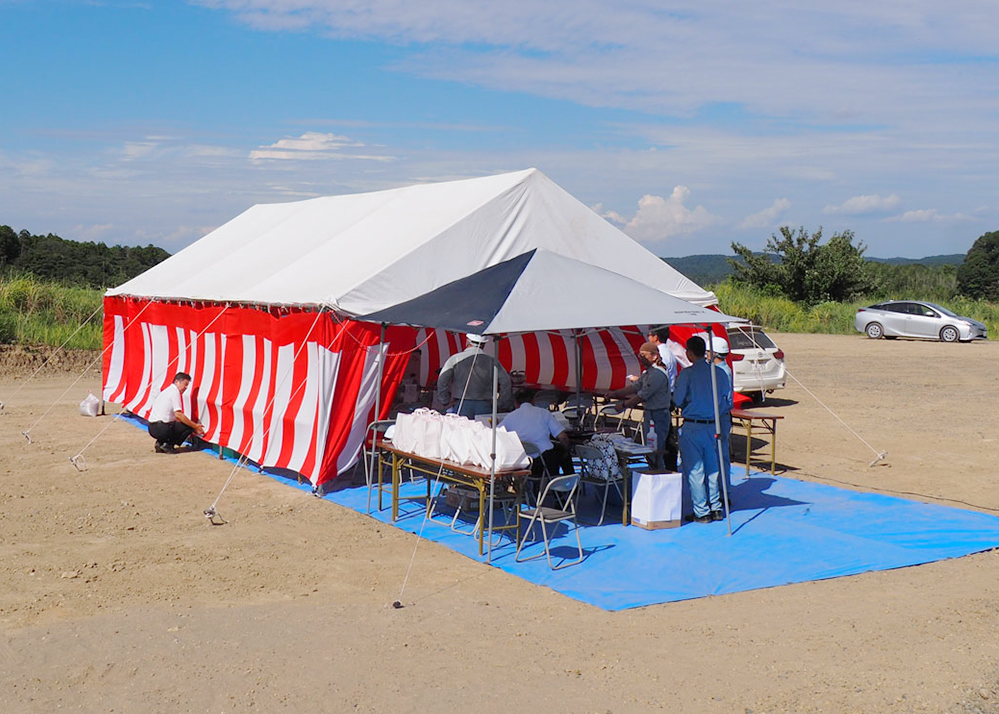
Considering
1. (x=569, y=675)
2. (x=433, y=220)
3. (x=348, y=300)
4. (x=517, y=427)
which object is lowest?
(x=569, y=675)

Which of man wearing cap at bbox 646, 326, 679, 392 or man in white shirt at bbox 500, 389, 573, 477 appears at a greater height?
man wearing cap at bbox 646, 326, 679, 392

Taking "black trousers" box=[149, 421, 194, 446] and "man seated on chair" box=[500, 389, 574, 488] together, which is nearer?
"man seated on chair" box=[500, 389, 574, 488]

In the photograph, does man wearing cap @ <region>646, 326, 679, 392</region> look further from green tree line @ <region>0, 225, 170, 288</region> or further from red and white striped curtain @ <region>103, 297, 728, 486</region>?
green tree line @ <region>0, 225, 170, 288</region>

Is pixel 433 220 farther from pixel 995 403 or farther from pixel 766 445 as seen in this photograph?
pixel 995 403

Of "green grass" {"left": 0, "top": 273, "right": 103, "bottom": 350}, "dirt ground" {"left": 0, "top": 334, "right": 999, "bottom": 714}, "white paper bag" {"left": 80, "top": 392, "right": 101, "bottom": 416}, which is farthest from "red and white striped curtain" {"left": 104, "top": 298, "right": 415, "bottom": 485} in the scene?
"green grass" {"left": 0, "top": 273, "right": 103, "bottom": 350}

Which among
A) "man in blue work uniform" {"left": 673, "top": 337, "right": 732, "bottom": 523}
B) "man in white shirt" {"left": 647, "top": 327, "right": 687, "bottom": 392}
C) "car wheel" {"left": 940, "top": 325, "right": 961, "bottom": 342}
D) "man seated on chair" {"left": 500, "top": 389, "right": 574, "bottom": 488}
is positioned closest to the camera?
"man seated on chair" {"left": 500, "top": 389, "right": 574, "bottom": 488}

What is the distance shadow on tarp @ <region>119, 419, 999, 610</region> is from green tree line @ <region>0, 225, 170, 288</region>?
33.9 meters

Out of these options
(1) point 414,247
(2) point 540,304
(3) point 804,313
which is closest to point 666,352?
(1) point 414,247

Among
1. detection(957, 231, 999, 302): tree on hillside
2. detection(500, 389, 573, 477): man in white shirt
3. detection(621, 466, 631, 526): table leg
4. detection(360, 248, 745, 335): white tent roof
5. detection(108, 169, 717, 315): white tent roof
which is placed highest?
detection(957, 231, 999, 302): tree on hillside

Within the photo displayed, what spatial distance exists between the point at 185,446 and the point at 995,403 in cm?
1270

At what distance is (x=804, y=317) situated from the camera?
110ft

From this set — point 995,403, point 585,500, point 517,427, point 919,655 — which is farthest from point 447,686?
point 995,403

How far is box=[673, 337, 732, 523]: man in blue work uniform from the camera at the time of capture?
8.45 m

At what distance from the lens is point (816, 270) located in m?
37.6
